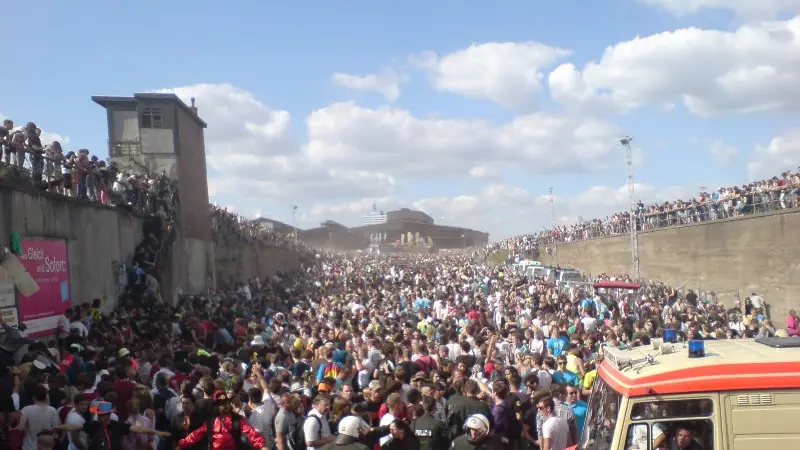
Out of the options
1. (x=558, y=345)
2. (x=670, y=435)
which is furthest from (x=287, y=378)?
(x=558, y=345)

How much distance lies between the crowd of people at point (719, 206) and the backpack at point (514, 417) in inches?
776

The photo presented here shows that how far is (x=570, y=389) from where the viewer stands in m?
8.22

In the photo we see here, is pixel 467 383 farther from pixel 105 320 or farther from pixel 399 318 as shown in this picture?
pixel 399 318

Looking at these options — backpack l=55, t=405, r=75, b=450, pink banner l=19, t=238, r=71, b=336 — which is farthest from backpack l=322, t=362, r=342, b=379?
pink banner l=19, t=238, r=71, b=336

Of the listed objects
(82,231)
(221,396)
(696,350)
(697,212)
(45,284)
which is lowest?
(221,396)

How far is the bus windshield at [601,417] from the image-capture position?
17.7ft

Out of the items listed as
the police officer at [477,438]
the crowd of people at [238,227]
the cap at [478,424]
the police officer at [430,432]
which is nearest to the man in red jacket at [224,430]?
the police officer at [430,432]

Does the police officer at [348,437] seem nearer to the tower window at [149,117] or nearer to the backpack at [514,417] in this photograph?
the backpack at [514,417]

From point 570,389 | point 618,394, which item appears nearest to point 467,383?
point 570,389

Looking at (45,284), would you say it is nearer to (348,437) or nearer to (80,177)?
(80,177)

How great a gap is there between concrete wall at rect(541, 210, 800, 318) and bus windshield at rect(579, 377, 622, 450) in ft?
66.7

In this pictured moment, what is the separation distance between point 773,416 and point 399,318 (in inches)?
538

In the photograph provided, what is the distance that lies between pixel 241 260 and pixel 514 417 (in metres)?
29.4

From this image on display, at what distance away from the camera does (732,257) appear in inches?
1073
